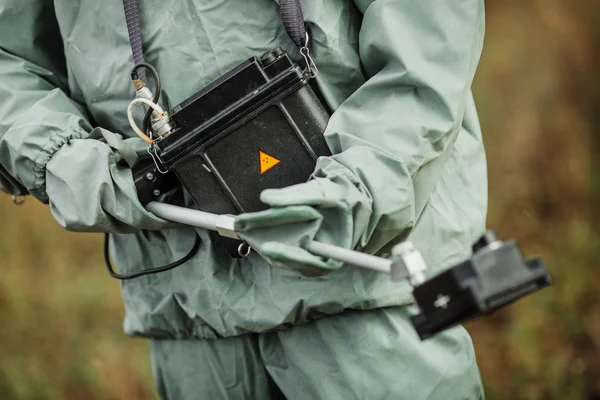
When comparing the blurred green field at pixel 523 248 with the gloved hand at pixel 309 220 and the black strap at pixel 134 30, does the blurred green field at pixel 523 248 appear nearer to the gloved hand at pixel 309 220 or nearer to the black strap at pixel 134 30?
the gloved hand at pixel 309 220

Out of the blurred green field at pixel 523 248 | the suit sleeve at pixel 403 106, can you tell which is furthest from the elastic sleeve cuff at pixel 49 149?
the blurred green field at pixel 523 248

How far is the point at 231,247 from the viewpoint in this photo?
1729 millimetres

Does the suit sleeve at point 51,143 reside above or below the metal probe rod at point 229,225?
above

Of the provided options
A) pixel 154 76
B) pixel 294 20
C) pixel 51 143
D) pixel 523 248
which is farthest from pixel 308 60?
pixel 523 248

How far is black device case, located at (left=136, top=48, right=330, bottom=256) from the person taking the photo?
A: 1.64 m

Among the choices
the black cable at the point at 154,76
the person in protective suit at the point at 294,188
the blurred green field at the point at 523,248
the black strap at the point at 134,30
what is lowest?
the blurred green field at the point at 523,248

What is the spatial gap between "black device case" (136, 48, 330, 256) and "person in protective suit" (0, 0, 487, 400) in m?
0.07

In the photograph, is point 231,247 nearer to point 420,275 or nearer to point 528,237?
point 420,275

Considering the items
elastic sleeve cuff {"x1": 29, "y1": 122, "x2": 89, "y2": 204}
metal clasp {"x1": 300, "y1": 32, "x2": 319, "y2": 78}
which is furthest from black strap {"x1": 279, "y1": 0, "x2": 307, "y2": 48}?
elastic sleeve cuff {"x1": 29, "y1": 122, "x2": 89, "y2": 204}

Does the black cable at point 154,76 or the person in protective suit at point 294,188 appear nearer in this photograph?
the person in protective suit at point 294,188

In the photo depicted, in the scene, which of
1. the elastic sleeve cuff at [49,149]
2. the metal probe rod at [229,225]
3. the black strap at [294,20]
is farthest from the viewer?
the elastic sleeve cuff at [49,149]

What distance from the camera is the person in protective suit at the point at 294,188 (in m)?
1.56

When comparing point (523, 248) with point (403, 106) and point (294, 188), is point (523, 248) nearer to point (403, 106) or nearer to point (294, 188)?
Answer: point (403, 106)

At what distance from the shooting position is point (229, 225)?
1.57 meters
